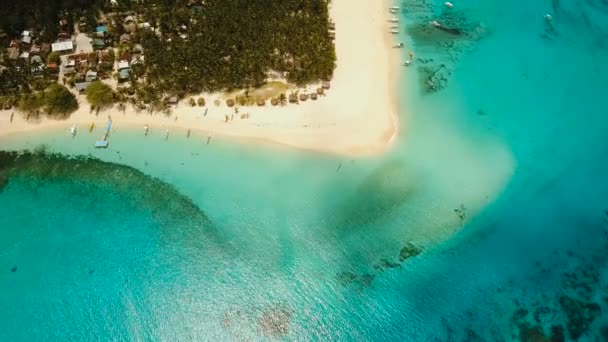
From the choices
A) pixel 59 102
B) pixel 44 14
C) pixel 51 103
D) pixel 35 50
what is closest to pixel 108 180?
pixel 59 102

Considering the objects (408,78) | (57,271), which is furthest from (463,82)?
(57,271)

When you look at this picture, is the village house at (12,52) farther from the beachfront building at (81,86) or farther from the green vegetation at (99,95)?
the green vegetation at (99,95)

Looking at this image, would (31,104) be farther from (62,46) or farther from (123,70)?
(123,70)

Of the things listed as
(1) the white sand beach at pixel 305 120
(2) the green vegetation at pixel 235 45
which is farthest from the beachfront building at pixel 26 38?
(2) the green vegetation at pixel 235 45

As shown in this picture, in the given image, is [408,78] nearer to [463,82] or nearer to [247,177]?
[463,82]

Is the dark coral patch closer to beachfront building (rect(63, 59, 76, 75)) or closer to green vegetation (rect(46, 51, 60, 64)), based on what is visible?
beachfront building (rect(63, 59, 76, 75))

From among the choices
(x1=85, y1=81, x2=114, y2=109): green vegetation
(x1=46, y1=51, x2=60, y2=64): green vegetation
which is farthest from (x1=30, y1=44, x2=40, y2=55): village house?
(x1=85, y1=81, x2=114, y2=109): green vegetation
